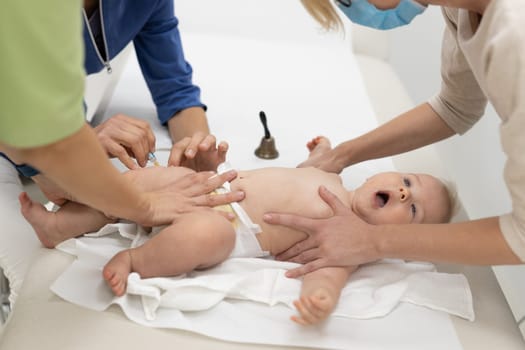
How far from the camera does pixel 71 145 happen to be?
0.74m

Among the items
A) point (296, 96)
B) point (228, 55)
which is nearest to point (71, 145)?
point (296, 96)

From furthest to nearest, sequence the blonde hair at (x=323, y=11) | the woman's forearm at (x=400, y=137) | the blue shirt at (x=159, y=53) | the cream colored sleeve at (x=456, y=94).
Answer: the blue shirt at (x=159, y=53), the woman's forearm at (x=400, y=137), the cream colored sleeve at (x=456, y=94), the blonde hair at (x=323, y=11)

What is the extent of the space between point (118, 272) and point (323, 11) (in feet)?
2.25

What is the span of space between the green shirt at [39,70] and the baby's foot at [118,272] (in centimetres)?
42

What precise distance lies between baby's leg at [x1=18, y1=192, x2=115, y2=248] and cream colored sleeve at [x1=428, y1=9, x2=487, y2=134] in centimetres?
84

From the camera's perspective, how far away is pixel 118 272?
3.55 feet

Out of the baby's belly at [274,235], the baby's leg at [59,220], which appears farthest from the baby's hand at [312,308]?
the baby's leg at [59,220]

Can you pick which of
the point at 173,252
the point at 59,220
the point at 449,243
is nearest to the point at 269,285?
the point at 173,252

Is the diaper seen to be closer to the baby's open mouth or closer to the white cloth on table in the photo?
the white cloth on table

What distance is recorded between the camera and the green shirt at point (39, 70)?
0.64 metres

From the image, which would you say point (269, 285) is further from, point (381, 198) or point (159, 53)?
point (159, 53)

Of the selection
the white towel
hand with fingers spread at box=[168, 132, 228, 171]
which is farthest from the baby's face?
hand with fingers spread at box=[168, 132, 228, 171]

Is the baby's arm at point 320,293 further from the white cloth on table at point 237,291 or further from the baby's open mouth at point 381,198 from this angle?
the baby's open mouth at point 381,198

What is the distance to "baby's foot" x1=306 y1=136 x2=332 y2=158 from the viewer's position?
1578 millimetres
